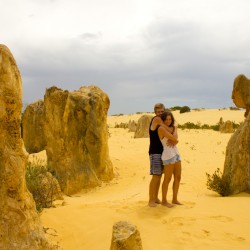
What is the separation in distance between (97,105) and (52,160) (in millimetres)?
1876

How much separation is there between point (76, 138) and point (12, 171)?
643 cm

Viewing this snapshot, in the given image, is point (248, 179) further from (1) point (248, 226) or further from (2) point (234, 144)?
(1) point (248, 226)

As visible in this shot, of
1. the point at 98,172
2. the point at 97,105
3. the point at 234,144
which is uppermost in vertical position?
the point at 97,105

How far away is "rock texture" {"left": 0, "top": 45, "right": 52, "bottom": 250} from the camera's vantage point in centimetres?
367

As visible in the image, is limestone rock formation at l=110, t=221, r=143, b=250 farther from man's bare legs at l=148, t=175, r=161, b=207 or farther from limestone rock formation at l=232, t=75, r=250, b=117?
limestone rock formation at l=232, t=75, r=250, b=117

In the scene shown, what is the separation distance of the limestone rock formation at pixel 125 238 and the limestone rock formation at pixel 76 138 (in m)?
5.64

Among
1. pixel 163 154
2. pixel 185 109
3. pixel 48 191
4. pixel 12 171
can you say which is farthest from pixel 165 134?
pixel 185 109

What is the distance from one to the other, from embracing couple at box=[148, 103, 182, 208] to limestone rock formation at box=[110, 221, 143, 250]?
2.08m

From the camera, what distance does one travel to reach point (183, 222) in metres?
5.24

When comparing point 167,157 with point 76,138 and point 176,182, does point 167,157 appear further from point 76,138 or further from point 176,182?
point 76,138

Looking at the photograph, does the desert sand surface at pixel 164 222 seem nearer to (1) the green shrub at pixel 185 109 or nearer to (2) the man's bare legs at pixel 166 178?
(2) the man's bare legs at pixel 166 178

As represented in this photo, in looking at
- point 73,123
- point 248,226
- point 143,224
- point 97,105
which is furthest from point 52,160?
point 248,226

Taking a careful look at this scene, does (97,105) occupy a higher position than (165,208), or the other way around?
(97,105)

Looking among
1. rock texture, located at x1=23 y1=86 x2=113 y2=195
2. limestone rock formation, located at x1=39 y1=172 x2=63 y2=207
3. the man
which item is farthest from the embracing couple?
rock texture, located at x1=23 y1=86 x2=113 y2=195
